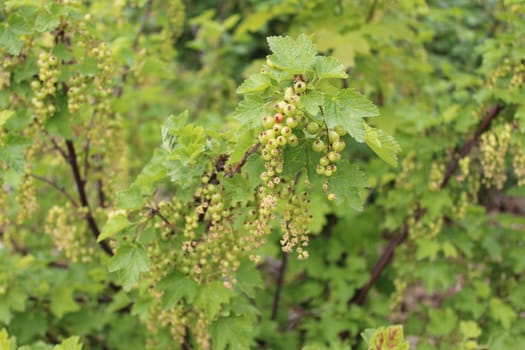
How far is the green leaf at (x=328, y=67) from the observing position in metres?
1.72

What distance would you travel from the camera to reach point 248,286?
8.14 feet

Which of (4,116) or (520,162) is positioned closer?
(4,116)

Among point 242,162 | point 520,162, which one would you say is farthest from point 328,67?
point 520,162

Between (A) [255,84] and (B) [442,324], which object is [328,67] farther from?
(B) [442,324]

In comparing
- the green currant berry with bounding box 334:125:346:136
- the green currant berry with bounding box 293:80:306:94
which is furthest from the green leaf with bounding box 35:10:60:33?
the green currant berry with bounding box 334:125:346:136

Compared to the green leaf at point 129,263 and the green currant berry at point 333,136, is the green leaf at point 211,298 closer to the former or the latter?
the green leaf at point 129,263

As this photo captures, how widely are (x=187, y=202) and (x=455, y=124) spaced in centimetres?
187

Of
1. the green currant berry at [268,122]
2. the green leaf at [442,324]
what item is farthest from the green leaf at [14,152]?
the green leaf at [442,324]

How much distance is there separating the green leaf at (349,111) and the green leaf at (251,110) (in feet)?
0.71

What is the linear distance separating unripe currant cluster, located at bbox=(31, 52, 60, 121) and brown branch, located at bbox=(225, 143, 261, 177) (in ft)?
3.12

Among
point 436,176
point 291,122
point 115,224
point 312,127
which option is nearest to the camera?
point 291,122

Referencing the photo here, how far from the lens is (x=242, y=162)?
6.75 feet

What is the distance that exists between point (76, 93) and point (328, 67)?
52.6 inches

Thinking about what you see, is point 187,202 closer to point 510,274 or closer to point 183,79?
point 510,274
